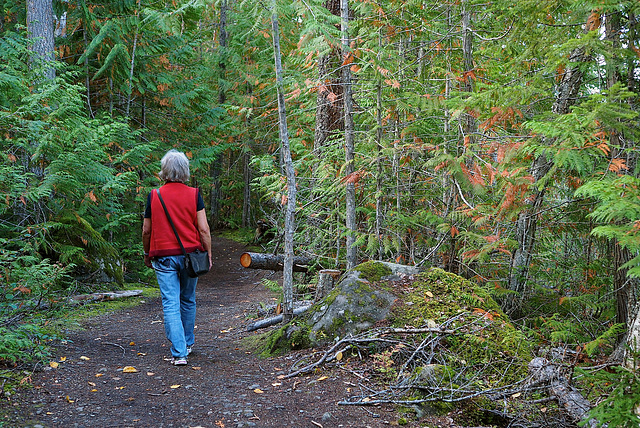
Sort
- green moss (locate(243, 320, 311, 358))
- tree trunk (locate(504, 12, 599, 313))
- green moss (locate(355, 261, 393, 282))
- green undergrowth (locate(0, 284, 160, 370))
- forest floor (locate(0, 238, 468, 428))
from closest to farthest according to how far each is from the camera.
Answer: forest floor (locate(0, 238, 468, 428)) < green undergrowth (locate(0, 284, 160, 370)) < green moss (locate(243, 320, 311, 358)) < green moss (locate(355, 261, 393, 282)) < tree trunk (locate(504, 12, 599, 313))

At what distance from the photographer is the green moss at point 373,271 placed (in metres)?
5.58

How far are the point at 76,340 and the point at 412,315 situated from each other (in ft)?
14.7

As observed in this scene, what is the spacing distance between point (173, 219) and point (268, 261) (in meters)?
2.55

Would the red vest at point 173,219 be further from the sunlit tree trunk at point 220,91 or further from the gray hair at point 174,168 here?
the sunlit tree trunk at point 220,91

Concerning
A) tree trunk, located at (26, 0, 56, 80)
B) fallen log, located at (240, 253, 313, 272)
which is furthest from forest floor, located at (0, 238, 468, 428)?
tree trunk, located at (26, 0, 56, 80)

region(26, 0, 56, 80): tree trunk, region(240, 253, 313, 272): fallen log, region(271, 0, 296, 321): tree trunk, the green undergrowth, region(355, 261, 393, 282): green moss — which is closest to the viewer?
the green undergrowth

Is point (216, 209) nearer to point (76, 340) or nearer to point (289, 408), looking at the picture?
point (76, 340)

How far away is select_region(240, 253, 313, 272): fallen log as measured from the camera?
7.04m

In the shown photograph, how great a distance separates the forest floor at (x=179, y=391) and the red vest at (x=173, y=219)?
4.39 ft

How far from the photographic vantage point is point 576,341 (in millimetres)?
5340

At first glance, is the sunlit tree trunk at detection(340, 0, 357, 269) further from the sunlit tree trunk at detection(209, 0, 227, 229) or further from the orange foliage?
the sunlit tree trunk at detection(209, 0, 227, 229)

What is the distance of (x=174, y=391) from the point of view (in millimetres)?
4211

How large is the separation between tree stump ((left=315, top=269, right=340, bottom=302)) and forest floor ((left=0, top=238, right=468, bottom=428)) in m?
1.42

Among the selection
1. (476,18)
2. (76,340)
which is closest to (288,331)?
(76,340)
